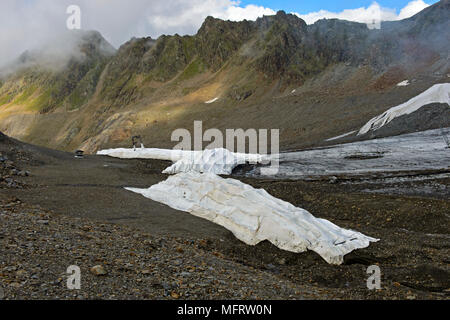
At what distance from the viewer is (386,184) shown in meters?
18.8

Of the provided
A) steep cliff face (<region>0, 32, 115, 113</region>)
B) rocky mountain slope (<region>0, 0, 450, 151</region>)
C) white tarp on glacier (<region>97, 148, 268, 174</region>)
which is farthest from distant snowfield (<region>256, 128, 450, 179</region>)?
steep cliff face (<region>0, 32, 115, 113</region>)

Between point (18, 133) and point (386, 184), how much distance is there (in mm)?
131892

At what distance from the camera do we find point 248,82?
7856 cm

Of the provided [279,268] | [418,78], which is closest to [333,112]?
[418,78]

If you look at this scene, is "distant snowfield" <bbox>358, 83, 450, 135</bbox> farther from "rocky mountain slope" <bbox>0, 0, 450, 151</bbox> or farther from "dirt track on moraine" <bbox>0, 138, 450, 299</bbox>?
"dirt track on moraine" <bbox>0, 138, 450, 299</bbox>

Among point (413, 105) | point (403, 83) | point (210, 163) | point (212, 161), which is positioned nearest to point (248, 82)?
point (403, 83)

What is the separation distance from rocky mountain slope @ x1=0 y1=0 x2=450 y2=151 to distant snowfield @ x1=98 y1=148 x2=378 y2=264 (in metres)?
21.9

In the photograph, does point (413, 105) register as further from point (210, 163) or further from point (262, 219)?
point (262, 219)

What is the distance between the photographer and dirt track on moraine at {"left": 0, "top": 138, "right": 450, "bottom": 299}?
26.3 feet

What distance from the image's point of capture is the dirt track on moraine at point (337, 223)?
26.3 feet

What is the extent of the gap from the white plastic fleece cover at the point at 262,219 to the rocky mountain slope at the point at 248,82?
22648 millimetres

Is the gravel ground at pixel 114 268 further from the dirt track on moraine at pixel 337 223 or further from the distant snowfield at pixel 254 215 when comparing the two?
the distant snowfield at pixel 254 215

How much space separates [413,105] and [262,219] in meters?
28.1

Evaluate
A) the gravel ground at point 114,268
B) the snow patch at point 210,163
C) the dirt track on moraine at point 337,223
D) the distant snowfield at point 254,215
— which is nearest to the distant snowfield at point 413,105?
the snow patch at point 210,163
